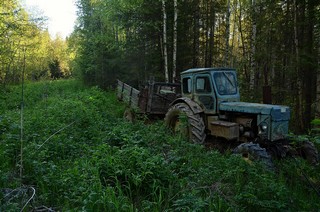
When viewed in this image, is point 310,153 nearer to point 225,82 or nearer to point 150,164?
point 225,82

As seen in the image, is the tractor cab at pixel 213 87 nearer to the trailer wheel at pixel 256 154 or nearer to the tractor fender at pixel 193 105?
the tractor fender at pixel 193 105

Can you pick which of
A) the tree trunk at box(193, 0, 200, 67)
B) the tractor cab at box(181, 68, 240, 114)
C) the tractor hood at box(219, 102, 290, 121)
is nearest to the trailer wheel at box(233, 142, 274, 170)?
the tractor hood at box(219, 102, 290, 121)

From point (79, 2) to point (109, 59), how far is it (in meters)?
9.09

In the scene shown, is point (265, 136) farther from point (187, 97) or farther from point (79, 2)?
point (79, 2)

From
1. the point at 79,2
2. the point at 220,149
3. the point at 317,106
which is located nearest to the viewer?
the point at 220,149

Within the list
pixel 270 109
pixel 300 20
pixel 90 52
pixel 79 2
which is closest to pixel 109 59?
pixel 90 52

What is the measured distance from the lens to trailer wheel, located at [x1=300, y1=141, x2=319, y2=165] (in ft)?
17.7

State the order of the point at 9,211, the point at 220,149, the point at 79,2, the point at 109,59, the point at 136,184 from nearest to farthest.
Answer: the point at 9,211 < the point at 136,184 < the point at 220,149 < the point at 109,59 < the point at 79,2

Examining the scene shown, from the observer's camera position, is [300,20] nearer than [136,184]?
No

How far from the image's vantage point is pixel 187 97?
24.6 ft

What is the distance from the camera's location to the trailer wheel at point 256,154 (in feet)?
15.1

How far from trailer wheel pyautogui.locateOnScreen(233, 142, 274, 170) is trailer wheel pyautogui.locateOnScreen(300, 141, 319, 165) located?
1303 mm

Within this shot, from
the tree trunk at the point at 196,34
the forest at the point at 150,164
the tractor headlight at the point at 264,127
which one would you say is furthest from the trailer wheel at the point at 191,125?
the tree trunk at the point at 196,34

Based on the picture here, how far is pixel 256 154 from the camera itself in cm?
468
